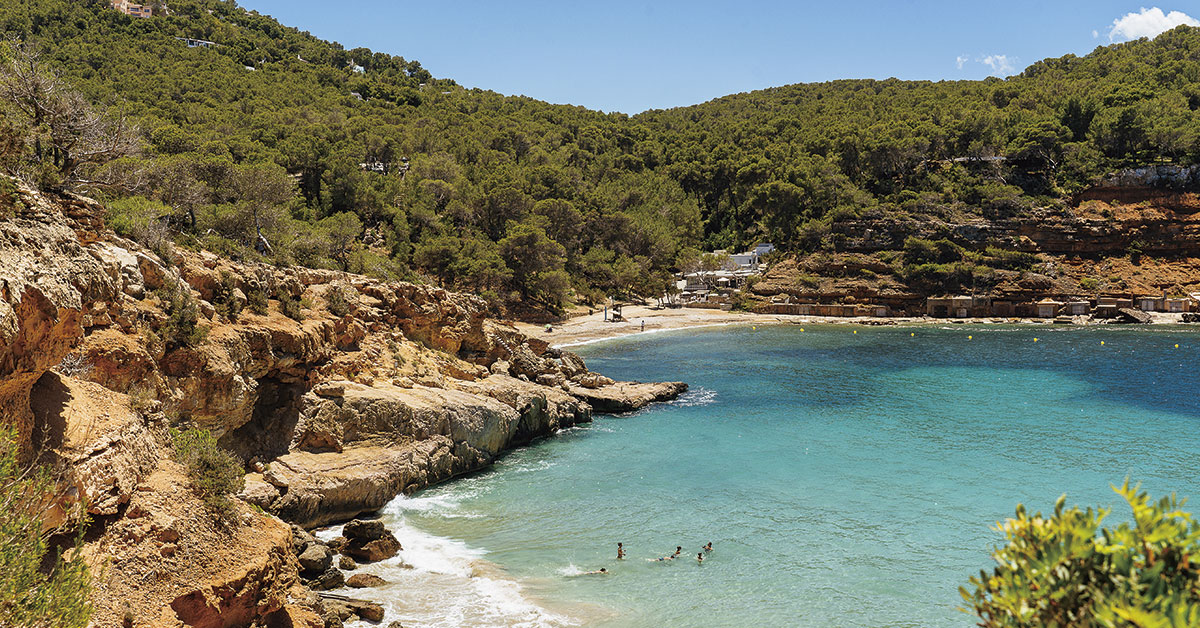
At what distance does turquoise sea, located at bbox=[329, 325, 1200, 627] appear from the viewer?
14648 millimetres

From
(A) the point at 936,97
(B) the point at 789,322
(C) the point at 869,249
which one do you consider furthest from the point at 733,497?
(A) the point at 936,97

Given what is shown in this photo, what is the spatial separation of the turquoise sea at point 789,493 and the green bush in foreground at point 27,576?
25.6ft

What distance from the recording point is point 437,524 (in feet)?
61.0

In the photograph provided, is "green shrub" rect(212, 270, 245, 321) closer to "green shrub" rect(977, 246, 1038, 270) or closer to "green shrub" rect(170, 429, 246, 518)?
"green shrub" rect(170, 429, 246, 518)

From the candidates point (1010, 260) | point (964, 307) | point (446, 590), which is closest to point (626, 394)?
point (446, 590)

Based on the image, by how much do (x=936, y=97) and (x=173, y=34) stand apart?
10771cm

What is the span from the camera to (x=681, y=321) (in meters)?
64.3

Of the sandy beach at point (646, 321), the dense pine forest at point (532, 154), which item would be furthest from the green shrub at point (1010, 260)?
the sandy beach at point (646, 321)

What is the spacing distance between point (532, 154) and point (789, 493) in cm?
6683

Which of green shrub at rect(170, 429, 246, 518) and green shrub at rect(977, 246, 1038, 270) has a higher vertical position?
green shrub at rect(977, 246, 1038, 270)

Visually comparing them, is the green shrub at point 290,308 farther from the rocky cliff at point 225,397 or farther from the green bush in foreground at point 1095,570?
the green bush in foreground at point 1095,570

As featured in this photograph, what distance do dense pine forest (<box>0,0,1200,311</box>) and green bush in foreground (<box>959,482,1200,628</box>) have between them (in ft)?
85.5

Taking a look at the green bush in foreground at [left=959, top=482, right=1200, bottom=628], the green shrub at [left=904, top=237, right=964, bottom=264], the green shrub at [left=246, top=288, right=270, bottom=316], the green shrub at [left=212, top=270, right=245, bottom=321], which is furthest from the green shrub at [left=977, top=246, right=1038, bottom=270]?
the green bush in foreground at [left=959, top=482, right=1200, bottom=628]

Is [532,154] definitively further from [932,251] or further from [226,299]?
[226,299]
